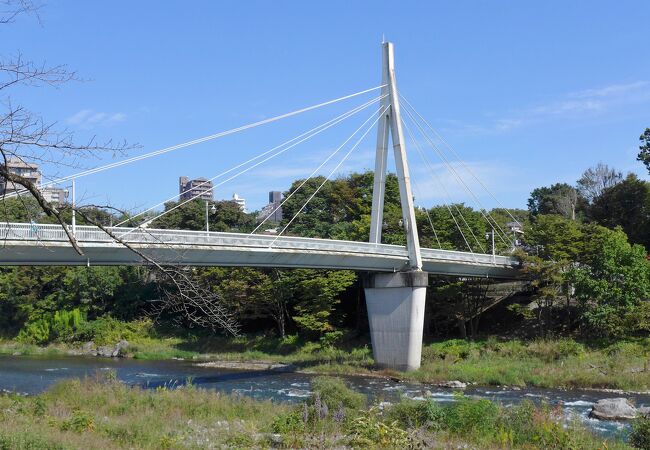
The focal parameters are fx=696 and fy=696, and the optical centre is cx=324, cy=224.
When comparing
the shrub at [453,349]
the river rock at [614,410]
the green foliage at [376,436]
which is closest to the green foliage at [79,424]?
the green foliage at [376,436]

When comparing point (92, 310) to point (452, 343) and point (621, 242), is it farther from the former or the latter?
point (621, 242)

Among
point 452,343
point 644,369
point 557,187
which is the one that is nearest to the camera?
point 644,369

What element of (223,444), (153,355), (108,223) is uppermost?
(108,223)

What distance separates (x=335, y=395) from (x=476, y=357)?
84.3ft

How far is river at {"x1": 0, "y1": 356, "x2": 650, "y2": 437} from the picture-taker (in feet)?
88.8

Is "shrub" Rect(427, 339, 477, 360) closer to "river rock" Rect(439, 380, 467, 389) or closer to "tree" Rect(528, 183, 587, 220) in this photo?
"river rock" Rect(439, 380, 467, 389)

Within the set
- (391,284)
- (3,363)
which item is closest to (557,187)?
(391,284)

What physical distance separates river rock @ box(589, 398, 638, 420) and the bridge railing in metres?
14.8

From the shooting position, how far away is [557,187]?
91.8 metres

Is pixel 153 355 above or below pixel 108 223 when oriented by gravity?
below

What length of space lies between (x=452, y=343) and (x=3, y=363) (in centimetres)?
2833

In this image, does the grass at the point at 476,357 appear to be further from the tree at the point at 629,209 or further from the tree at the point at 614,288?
the tree at the point at 629,209

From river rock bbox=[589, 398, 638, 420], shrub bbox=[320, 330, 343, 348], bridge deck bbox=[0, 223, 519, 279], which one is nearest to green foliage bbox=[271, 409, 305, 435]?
bridge deck bbox=[0, 223, 519, 279]

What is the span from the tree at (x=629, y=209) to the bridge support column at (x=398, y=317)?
73.7 ft
